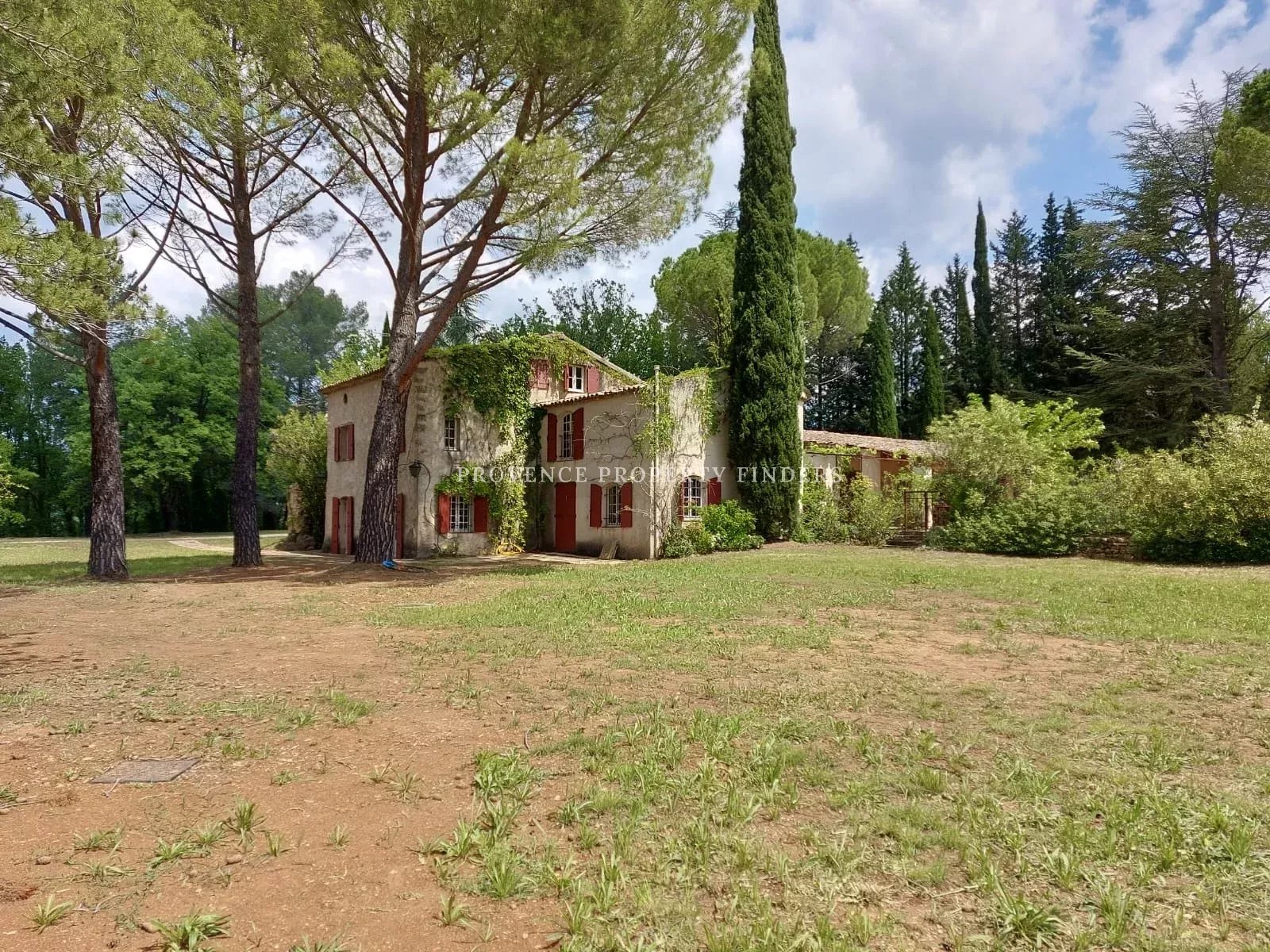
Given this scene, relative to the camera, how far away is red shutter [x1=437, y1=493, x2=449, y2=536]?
2062 cm

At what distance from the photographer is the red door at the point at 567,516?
21.8 m

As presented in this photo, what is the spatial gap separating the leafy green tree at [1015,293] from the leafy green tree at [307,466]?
104 feet

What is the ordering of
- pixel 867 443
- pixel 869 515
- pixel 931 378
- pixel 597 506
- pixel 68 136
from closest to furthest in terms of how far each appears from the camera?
pixel 68 136, pixel 597 506, pixel 869 515, pixel 867 443, pixel 931 378

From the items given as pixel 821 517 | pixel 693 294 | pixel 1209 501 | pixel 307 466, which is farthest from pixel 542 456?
pixel 1209 501

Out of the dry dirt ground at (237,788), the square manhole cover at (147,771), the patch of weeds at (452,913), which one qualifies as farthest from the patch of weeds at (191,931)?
the square manhole cover at (147,771)

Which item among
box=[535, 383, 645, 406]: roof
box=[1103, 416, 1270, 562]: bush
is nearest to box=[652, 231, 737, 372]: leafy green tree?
box=[535, 383, 645, 406]: roof

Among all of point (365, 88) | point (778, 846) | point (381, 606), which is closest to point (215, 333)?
point (365, 88)

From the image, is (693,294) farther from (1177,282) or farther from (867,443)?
(1177,282)

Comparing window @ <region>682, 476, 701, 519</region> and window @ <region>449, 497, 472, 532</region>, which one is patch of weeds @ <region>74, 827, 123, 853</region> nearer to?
window @ <region>682, 476, 701, 519</region>

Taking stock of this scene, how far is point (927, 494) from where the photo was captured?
21.8 meters

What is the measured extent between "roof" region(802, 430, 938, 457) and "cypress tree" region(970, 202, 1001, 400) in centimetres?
1014

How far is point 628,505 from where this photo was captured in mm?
20000

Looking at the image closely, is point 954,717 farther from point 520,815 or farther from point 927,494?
point 927,494

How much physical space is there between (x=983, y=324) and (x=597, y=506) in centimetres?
2691
